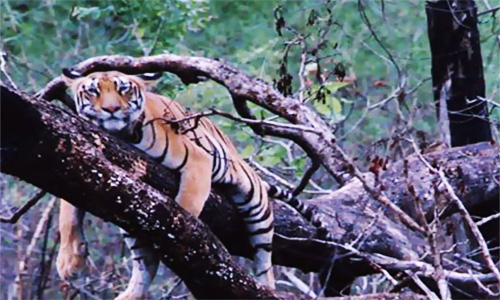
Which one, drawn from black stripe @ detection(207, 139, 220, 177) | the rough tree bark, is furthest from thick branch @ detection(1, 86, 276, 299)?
the rough tree bark

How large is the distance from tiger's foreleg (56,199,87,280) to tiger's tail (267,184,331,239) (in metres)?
1.06

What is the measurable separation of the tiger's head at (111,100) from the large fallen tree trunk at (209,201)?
206 mm

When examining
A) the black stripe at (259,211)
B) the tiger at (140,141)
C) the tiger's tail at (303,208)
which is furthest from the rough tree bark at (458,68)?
the tiger at (140,141)

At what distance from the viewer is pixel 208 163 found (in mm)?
4047

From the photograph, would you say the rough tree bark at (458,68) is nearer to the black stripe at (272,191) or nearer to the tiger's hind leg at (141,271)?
the black stripe at (272,191)

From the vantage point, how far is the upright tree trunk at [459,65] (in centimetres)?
602

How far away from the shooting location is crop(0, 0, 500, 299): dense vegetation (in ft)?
22.5

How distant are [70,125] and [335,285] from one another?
2279 mm

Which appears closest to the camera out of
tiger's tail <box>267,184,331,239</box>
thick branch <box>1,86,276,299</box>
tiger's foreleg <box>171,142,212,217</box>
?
thick branch <box>1,86,276,299</box>

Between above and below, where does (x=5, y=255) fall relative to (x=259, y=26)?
below

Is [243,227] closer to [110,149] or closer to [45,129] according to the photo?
[110,149]

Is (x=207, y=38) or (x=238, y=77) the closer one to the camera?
(x=238, y=77)

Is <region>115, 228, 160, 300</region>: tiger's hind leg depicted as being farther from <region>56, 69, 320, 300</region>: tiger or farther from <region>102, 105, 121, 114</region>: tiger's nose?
<region>102, 105, 121, 114</region>: tiger's nose

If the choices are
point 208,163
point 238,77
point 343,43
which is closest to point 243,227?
point 208,163
